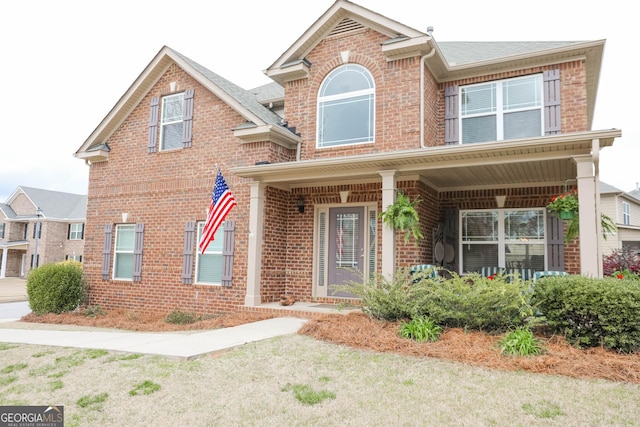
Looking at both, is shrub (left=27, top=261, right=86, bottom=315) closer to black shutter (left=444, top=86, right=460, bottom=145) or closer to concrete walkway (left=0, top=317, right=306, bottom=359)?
concrete walkway (left=0, top=317, right=306, bottom=359)

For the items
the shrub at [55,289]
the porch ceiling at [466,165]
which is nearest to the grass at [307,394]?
the porch ceiling at [466,165]

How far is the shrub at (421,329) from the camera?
5.80m

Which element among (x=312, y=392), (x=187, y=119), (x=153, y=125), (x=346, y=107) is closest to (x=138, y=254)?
Answer: (x=153, y=125)

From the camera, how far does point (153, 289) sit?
11195mm

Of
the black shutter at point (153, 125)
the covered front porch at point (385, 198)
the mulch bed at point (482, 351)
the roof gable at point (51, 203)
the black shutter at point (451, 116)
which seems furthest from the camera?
the roof gable at point (51, 203)

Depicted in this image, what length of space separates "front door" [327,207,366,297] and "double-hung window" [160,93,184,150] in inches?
176

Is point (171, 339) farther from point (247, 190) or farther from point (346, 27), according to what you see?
point (346, 27)

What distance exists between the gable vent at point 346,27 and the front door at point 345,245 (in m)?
4.03

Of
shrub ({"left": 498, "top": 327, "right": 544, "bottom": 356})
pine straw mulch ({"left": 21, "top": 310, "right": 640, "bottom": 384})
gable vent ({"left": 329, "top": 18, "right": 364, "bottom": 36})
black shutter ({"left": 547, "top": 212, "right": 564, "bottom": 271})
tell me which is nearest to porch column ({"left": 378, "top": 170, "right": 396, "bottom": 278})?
pine straw mulch ({"left": 21, "top": 310, "right": 640, "bottom": 384})

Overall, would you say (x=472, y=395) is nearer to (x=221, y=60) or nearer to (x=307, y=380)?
(x=307, y=380)

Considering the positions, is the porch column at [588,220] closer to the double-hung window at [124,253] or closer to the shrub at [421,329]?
the shrub at [421,329]

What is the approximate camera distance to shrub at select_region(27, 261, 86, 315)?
11.6m

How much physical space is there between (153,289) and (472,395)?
29.4ft

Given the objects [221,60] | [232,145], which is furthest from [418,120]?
[221,60]
